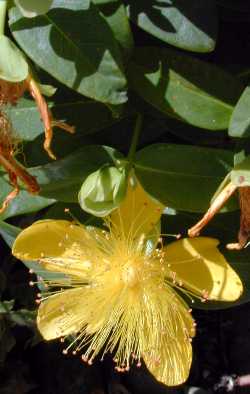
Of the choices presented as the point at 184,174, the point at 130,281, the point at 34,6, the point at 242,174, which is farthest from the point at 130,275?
the point at 34,6

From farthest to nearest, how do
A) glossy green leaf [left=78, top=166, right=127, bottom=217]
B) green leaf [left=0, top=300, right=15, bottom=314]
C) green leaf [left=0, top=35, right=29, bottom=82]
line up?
green leaf [left=0, top=300, right=15, bottom=314], glossy green leaf [left=78, top=166, right=127, bottom=217], green leaf [left=0, top=35, right=29, bottom=82]

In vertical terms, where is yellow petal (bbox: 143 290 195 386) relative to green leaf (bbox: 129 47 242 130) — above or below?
below

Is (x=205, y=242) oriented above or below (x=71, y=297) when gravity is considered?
above

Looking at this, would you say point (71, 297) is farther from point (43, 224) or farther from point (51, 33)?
point (51, 33)

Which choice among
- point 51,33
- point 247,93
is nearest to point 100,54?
point 51,33

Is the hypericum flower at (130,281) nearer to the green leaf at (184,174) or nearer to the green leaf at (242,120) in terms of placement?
the green leaf at (184,174)

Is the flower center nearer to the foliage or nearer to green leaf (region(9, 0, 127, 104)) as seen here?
the foliage

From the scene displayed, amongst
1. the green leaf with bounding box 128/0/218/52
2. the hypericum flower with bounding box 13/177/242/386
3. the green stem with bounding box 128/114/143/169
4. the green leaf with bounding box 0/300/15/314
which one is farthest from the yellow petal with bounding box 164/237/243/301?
the green leaf with bounding box 0/300/15/314
